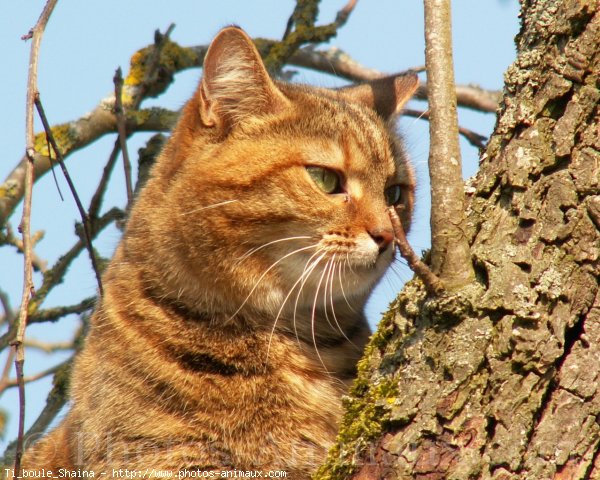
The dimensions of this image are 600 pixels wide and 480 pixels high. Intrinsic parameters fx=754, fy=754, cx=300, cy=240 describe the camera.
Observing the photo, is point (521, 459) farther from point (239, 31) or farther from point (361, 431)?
point (239, 31)

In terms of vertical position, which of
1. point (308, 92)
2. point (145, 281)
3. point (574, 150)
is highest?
point (308, 92)

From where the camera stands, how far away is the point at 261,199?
3082mm

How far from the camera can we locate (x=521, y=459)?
1.86m

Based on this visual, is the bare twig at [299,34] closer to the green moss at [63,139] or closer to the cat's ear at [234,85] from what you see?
the cat's ear at [234,85]

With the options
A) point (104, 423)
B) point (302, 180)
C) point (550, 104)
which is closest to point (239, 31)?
point (302, 180)

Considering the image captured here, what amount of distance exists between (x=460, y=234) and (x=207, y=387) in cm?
128

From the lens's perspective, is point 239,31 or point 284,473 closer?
point 284,473

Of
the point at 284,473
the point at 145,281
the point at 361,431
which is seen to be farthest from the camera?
the point at 145,281

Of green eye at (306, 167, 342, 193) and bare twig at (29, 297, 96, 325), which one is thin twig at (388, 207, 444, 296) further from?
bare twig at (29, 297, 96, 325)

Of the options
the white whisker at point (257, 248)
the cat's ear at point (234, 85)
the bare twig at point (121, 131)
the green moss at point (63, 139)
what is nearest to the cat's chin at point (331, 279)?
the white whisker at point (257, 248)

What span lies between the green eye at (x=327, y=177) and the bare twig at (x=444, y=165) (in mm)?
1128

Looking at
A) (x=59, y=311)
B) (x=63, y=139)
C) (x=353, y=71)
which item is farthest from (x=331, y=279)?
(x=353, y=71)

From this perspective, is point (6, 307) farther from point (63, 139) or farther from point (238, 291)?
point (238, 291)

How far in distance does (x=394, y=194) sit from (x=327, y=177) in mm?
486
